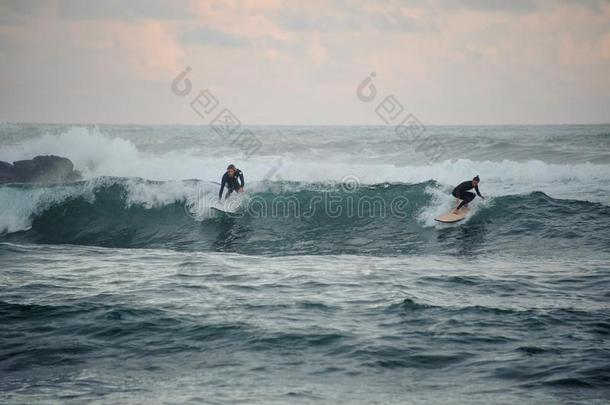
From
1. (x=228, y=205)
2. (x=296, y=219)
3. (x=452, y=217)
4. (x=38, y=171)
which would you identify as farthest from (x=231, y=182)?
(x=38, y=171)

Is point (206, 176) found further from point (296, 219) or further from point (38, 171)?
point (296, 219)

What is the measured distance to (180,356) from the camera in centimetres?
800

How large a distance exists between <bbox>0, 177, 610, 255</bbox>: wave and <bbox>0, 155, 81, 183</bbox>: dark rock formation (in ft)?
12.3

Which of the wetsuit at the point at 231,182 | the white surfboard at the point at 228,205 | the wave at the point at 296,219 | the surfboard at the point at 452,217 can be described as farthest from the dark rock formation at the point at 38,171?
the surfboard at the point at 452,217

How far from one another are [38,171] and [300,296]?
64.8 ft

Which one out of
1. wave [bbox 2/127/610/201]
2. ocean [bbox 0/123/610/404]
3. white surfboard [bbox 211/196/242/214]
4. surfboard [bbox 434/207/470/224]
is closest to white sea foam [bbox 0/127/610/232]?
wave [bbox 2/127/610/201]

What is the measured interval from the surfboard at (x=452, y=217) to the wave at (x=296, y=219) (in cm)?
19

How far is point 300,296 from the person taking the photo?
10.4 metres

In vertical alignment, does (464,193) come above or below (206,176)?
below

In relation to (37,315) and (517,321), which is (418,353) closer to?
(517,321)

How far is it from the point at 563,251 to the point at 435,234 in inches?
142

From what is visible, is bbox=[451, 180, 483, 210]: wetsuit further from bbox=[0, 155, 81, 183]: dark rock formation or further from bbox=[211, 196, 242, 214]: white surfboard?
bbox=[0, 155, 81, 183]: dark rock formation

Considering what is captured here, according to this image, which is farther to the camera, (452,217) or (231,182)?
(231,182)

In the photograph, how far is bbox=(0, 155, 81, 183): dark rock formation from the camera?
25.5 m
